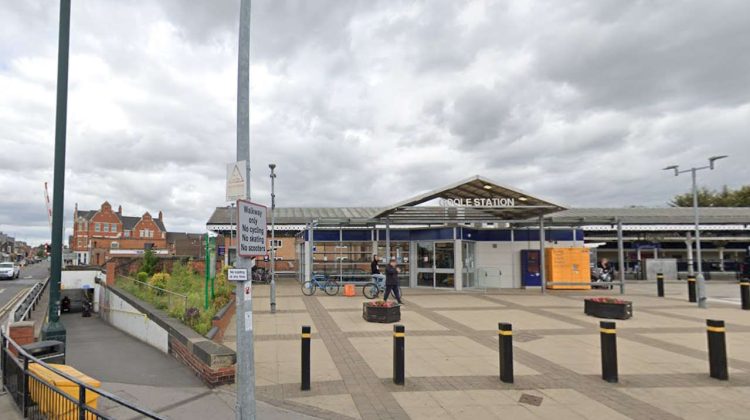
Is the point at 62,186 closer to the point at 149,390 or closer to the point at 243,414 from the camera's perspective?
the point at 149,390

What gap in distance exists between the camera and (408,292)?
2045cm

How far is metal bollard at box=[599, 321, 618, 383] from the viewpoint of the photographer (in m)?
6.77

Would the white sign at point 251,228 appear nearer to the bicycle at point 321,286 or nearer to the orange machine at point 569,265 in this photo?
the bicycle at point 321,286

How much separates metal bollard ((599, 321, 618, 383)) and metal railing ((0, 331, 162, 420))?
242 inches

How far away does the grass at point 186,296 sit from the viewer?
10172 mm

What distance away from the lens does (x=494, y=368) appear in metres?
7.59

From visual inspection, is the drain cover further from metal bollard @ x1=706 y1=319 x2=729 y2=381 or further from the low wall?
the low wall

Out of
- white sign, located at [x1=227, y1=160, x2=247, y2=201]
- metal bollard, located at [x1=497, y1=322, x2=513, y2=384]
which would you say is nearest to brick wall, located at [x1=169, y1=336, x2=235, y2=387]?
white sign, located at [x1=227, y1=160, x2=247, y2=201]

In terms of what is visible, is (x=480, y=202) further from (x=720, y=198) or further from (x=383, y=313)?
(x=720, y=198)

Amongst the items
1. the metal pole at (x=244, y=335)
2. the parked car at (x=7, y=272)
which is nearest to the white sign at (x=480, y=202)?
the metal pole at (x=244, y=335)

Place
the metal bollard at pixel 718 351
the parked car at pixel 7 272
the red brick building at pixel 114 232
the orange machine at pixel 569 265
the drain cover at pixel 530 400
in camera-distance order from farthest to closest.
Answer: the red brick building at pixel 114 232
the parked car at pixel 7 272
the orange machine at pixel 569 265
the metal bollard at pixel 718 351
the drain cover at pixel 530 400

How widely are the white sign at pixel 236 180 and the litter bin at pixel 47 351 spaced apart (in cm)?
442

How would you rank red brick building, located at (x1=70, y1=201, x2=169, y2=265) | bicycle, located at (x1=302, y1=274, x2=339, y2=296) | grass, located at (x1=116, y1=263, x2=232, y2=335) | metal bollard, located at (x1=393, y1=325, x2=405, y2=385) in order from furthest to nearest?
red brick building, located at (x1=70, y1=201, x2=169, y2=265) → bicycle, located at (x1=302, y1=274, x2=339, y2=296) → grass, located at (x1=116, y1=263, x2=232, y2=335) → metal bollard, located at (x1=393, y1=325, x2=405, y2=385)

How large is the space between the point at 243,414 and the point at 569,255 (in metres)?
Result: 20.4
